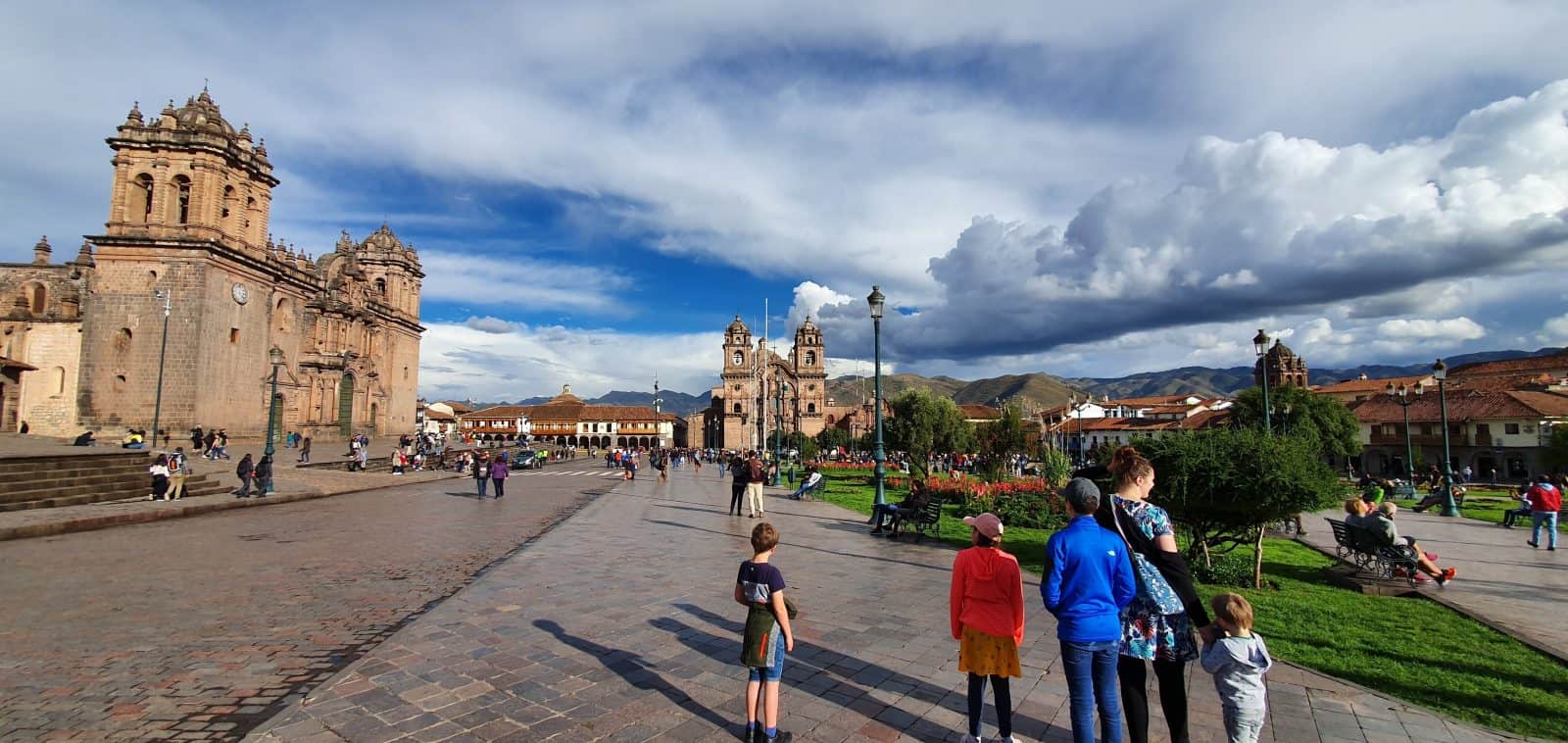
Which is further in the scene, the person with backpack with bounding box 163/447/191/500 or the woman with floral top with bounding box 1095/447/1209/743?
the person with backpack with bounding box 163/447/191/500

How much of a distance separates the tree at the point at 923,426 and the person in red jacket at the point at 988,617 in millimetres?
29785

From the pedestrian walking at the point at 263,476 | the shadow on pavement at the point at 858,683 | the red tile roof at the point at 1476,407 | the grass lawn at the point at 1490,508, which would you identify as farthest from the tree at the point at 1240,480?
the red tile roof at the point at 1476,407

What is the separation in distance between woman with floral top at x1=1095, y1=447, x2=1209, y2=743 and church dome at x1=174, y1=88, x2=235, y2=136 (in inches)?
1794

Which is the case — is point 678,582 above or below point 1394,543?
below

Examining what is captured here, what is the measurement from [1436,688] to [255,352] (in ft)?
152

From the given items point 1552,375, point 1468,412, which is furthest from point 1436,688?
point 1552,375

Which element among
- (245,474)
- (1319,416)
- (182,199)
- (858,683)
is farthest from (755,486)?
(1319,416)

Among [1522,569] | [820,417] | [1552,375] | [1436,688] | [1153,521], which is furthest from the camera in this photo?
[820,417]

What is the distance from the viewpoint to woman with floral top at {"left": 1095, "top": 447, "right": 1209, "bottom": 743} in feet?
11.9

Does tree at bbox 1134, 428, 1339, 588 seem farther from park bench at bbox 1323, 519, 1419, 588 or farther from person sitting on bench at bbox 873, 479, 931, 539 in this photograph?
person sitting on bench at bbox 873, 479, 931, 539

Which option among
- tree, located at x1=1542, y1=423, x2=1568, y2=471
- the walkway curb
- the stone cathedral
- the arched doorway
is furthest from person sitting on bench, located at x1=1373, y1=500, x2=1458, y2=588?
the arched doorway

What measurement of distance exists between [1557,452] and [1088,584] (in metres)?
47.1

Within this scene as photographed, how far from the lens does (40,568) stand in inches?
361

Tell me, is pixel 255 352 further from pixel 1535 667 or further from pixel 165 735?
pixel 1535 667
